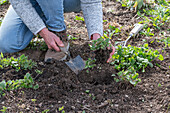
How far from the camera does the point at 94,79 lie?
2.59 metres

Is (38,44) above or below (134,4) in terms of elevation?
below

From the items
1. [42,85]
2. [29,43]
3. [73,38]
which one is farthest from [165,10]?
[42,85]

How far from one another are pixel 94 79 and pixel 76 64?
0.27 m

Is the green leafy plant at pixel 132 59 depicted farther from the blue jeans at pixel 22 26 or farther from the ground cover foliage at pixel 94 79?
the blue jeans at pixel 22 26

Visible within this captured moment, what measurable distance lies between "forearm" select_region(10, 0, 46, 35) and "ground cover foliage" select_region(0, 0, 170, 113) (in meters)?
0.35

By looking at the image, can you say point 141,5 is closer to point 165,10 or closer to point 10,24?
point 165,10

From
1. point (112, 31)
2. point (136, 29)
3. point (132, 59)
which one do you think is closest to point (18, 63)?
point (132, 59)

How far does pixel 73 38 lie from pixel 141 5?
4.19ft

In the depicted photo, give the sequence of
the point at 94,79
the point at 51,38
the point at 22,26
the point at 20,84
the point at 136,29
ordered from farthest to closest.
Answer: the point at 136,29
the point at 22,26
the point at 51,38
the point at 94,79
the point at 20,84

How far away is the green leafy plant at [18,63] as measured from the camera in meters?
2.68

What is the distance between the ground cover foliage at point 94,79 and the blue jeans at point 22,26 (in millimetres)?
115

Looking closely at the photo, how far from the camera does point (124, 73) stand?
242 cm

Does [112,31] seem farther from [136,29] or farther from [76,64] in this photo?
[76,64]

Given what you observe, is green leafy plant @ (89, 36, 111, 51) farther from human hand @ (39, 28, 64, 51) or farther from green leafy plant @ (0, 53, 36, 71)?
green leafy plant @ (0, 53, 36, 71)
